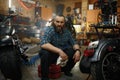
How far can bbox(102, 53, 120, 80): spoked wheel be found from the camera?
2.46 meters

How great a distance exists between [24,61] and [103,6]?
589 cm

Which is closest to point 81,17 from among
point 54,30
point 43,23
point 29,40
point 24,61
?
point 43,23

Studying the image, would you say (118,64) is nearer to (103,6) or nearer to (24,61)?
(24,61)

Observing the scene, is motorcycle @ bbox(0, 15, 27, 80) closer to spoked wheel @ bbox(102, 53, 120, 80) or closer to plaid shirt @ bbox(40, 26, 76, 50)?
plaid shirt @ bbox(40, 26, 76, 50)

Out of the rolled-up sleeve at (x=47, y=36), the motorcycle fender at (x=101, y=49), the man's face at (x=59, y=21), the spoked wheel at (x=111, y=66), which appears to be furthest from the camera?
the man's face at (x=59, y=21)

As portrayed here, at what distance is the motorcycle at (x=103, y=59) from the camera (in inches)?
93.0

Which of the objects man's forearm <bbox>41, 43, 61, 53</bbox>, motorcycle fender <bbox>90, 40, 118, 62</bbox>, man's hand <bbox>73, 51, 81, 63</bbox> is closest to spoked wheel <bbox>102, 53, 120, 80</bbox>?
motorcycle fender <bbox>90, 40, 118, 62</bbox>

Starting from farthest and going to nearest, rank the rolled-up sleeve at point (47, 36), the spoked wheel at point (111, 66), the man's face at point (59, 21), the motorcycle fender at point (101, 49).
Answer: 1. the man's face at point (59, 21)
2. the rolled-up sleeve at point (47, 36)
3. the spoked wheel at point (111, 66)
4. the motorcycle fender at point (101, 49)

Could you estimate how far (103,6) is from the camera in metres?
8.71

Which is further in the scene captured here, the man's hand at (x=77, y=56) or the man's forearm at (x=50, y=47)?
the man's hand at (x=77, y=56)

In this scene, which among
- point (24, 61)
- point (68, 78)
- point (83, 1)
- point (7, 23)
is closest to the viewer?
point (7, 23)

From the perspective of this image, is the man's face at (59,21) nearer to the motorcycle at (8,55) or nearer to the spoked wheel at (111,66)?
the motorcycle at (8,55)

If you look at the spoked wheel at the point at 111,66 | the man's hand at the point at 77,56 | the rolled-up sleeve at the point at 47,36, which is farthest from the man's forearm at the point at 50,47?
the spoked wheel at the point at 111,66

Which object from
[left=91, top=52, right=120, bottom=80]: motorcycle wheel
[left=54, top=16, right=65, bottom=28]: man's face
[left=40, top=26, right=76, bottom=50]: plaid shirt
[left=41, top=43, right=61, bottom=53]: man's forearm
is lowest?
[left=91, top=52, right=120, bottom=80]: motorcycle wheel
